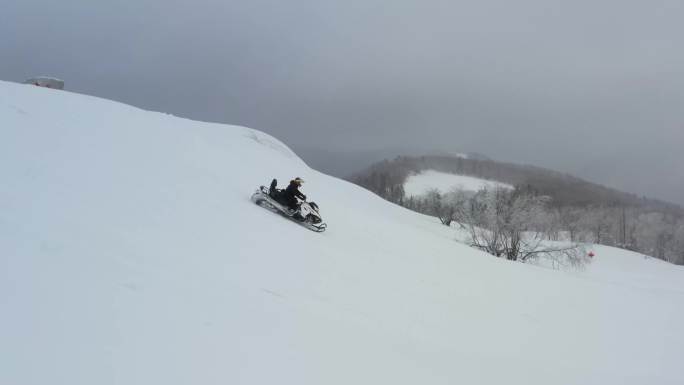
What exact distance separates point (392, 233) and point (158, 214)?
9.18 m

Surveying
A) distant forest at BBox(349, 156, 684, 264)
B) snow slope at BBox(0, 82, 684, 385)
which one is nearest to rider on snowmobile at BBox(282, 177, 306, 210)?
snow slope at BBox(0, 82, 684, 385)

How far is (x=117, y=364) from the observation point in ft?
8.17

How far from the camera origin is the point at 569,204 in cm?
9200

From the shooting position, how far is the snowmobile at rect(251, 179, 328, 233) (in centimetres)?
1084

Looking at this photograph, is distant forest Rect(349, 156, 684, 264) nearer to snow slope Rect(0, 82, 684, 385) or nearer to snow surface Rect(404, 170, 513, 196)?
snow surface Rect(404, 170, 513, 196)

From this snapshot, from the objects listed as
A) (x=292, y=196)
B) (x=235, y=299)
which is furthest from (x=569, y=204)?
(x=235, y=299)

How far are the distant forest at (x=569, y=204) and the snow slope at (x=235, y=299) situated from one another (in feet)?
60.2

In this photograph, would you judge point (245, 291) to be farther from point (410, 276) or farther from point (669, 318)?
point (669, 318)

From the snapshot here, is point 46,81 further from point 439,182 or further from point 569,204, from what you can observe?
point 439,182

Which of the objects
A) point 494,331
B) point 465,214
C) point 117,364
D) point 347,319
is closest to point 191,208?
point 347,319

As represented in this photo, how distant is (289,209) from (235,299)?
706 cm

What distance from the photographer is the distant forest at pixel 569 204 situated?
51.4 meters

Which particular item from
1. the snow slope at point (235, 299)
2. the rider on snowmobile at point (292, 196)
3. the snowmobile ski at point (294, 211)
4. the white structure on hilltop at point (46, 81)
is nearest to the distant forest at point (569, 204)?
the snow slope at point (235, 299)

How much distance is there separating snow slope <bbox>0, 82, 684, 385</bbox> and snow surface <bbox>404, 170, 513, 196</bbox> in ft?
333
